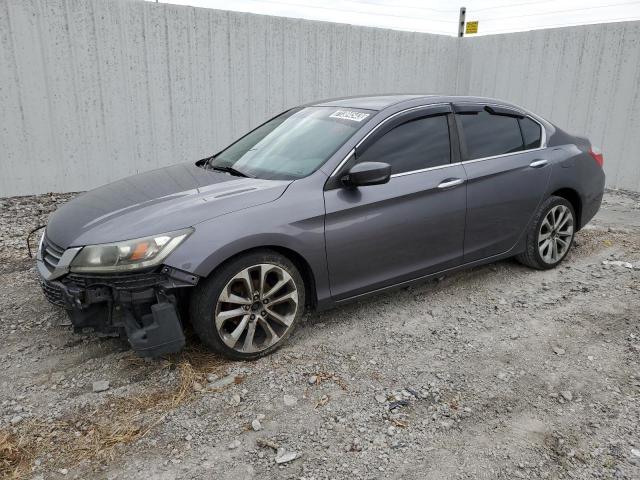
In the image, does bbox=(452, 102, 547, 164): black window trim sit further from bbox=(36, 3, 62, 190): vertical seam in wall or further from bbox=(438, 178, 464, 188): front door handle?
bbox=(36, 3, 62, 190): vertical seam in wall

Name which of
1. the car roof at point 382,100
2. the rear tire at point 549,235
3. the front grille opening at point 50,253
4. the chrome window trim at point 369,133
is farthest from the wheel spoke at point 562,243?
the front grille opening at point 50,253

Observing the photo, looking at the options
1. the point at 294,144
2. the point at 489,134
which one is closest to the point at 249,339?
the point at 294,144

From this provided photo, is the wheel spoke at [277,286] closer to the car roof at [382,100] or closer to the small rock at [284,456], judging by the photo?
the small rock at [284,456]

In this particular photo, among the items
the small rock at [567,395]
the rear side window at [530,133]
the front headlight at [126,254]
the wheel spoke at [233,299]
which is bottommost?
the small rock at [567,395]

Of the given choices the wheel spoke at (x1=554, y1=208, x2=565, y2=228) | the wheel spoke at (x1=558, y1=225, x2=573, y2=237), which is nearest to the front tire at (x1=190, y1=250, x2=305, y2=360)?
the wheel spoke at (x1=554, y1=208, x2=565, y2=228)

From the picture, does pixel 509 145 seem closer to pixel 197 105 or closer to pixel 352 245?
pixel 352 245

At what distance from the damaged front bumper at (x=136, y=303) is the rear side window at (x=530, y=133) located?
305 cm

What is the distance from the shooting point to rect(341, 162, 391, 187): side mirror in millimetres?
3236

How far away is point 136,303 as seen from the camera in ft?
9.24

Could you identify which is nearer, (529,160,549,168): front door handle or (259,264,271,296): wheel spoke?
(259,264,271,296): wheel spoke

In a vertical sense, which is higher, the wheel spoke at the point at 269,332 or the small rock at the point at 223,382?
the wheel spoke at the point at 269,332

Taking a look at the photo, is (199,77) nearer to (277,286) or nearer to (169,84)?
(169,84)

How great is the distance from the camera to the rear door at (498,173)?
3.98 m

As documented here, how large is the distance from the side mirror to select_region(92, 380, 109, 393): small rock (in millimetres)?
1861
